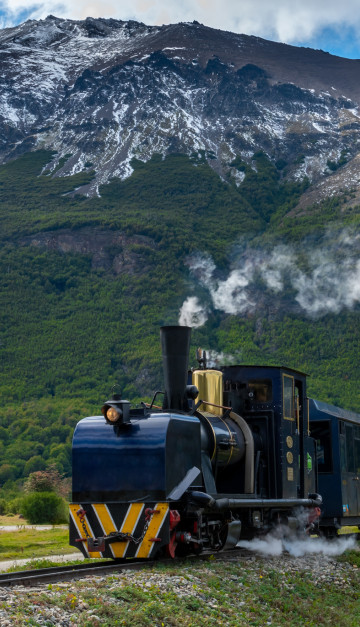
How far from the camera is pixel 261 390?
58.9 ft

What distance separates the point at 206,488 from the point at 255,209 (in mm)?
158458

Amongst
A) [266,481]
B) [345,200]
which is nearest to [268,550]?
[266,481]

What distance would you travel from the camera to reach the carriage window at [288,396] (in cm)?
1796

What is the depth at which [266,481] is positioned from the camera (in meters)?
17.8

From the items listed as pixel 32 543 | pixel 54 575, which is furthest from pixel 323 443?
pixel 54 575

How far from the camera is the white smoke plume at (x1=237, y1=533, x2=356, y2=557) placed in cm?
1788

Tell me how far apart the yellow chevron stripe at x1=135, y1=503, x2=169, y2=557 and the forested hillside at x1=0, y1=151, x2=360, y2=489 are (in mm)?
70967

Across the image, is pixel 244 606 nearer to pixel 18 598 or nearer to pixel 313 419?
pixel 18 598

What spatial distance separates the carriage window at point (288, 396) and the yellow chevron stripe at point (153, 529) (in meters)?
4.92

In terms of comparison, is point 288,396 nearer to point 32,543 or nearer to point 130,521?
point 130,521

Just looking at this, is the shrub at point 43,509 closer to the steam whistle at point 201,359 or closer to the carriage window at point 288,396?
the carriage window at point 288,396

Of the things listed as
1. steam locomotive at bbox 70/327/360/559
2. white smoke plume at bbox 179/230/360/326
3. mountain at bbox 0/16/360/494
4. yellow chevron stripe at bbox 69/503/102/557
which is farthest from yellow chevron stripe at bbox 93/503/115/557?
white smoke plume at bbox 179/230/360/326

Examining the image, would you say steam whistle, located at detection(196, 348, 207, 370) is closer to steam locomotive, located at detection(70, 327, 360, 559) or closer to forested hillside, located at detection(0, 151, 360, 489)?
steam locomotive, located at detection(70, 327, 360, 559)

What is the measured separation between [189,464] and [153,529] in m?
1.46
